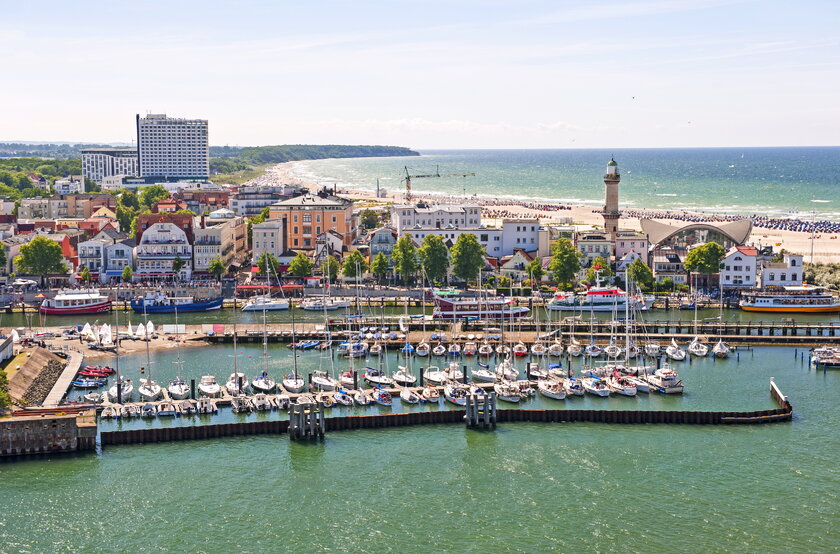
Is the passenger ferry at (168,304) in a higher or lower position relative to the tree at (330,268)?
lower

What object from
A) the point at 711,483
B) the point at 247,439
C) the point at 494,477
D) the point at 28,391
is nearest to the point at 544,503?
the point at 494,477

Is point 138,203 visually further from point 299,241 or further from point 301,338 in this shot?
point 301,338

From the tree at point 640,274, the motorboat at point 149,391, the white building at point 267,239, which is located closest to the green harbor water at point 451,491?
the motorboat at point 149,391

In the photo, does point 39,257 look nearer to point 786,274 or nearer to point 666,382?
point 666,382

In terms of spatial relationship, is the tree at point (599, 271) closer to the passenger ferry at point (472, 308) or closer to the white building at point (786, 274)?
the passenger ferry at point (472, 308)

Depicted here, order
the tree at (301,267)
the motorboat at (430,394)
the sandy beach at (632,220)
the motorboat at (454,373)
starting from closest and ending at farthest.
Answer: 1. the motorboat at (430,394)
2. the motorboat at (454,373)
3. the tree at (301,267)
4. the sandy beach at (632,220)

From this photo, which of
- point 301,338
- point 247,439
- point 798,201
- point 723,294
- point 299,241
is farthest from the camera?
point 798,201
